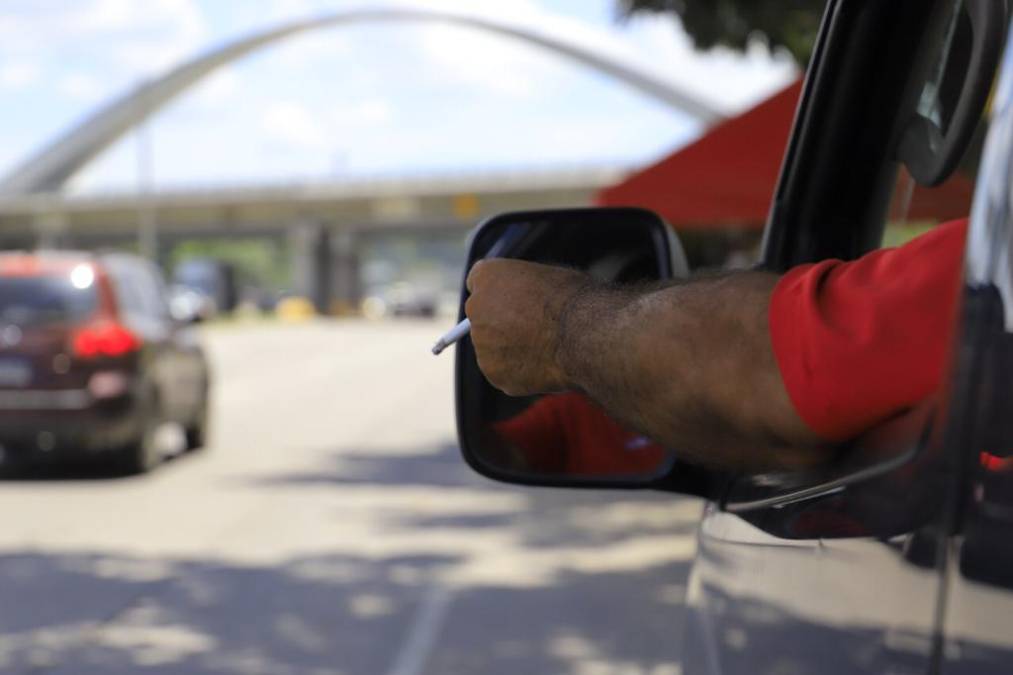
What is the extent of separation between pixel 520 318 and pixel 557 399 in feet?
2.96

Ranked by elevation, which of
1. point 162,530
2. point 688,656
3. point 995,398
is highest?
point 995,398

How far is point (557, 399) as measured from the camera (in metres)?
2.45

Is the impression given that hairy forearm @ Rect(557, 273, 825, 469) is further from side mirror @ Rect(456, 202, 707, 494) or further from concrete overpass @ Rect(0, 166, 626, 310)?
concrete overpass @ Rect(0, 166, 626, 310)

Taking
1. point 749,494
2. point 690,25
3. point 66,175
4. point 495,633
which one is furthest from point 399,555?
point 66,175

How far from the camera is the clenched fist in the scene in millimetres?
1545

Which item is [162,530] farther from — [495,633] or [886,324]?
[886,324]

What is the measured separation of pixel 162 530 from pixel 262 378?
1605 centimetres

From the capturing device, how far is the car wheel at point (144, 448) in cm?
1108

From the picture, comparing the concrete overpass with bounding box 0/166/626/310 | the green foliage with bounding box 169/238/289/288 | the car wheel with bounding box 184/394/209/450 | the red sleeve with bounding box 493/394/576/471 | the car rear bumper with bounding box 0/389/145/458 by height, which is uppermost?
the red sleeve with bounding box 493/394/576/471

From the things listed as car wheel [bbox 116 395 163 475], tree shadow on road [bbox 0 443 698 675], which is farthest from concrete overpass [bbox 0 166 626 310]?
tree shadow on road [bbox 0 443 698 675]

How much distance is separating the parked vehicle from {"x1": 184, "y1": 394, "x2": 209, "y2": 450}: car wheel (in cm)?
1093

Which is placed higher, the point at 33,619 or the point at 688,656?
the point at 688,656

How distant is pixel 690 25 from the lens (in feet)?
32.4

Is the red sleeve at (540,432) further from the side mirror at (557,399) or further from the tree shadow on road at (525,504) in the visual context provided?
the tree shadow on road at (525,504)
